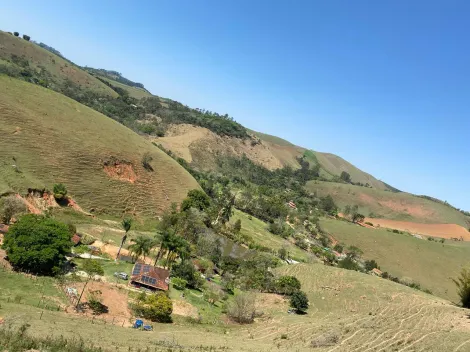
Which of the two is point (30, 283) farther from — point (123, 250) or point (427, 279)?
point (427, 279)

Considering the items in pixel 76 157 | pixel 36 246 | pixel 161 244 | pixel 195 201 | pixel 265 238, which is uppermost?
pixel 76 157

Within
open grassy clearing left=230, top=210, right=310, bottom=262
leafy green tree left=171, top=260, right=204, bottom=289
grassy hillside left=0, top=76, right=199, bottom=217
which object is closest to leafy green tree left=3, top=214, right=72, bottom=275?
leafy green tree left=171, top=260, right=204, bottom=289

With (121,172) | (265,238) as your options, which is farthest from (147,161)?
(265,238)

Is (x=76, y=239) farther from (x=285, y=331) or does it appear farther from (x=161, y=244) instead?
(x=285, y=331)

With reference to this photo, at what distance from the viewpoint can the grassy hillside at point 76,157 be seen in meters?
76.3

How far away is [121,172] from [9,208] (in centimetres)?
3579

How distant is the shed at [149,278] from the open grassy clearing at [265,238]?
54.1 metres

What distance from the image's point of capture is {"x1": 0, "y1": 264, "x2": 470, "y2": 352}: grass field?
101 feet

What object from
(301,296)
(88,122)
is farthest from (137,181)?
(301,296)

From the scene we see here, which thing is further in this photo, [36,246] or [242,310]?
[242,310]

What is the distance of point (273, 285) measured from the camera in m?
70.4

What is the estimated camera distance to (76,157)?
85812mm

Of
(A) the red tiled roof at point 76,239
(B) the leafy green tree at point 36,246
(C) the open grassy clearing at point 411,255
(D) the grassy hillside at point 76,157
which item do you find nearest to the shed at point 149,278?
(B) the leafy green tree at point 36,246

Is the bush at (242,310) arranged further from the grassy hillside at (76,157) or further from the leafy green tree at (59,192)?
the leafy green tree at (59,192)
